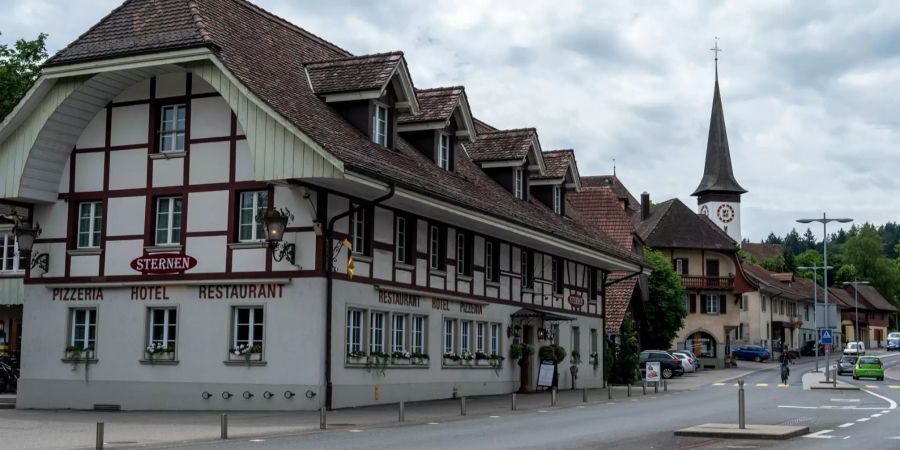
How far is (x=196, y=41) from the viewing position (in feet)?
84.4

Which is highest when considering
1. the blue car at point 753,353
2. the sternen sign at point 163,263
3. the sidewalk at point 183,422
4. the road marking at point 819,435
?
the sternen sign at point 163,263

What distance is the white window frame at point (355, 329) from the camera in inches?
1093

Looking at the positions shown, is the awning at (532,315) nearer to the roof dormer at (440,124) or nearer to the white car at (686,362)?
the roof dormer at (440,124)

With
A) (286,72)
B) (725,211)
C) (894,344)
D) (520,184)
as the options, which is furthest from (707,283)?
(286,72)

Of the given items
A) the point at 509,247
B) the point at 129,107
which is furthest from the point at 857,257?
the point at 129,107

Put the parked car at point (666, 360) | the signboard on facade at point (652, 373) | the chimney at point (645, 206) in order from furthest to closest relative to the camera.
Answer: the chimney at point (645, 206)
the parked car at point (666, 360)
the signboard on facade at point (652, 373)

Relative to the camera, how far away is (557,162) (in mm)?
42719

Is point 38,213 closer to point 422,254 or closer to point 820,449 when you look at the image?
point 422,254

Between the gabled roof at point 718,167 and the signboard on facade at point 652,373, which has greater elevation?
the gabled roof at point 718,167

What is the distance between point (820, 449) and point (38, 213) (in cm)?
2091

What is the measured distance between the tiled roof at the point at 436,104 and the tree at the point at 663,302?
129 feet

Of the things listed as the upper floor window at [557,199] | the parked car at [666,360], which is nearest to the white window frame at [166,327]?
the upper floor window at [557,199]

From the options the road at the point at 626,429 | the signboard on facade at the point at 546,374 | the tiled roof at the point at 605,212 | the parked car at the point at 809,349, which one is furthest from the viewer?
the parked car at the point at 809,349

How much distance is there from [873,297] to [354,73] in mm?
131114
